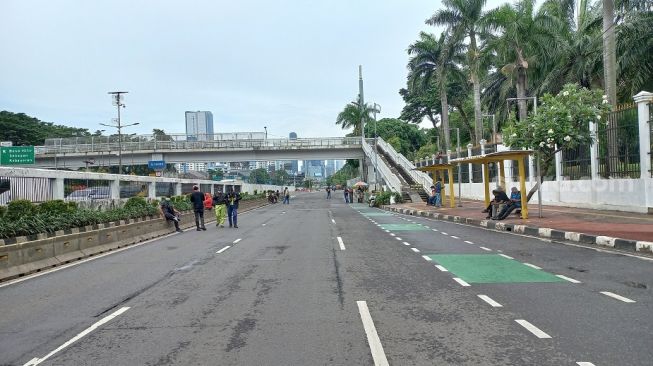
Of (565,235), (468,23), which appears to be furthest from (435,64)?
(565,235)

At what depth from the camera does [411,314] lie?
7188 millimetres

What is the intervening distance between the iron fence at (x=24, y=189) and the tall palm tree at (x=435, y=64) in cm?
3451

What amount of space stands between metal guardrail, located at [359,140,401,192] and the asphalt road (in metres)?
35.2

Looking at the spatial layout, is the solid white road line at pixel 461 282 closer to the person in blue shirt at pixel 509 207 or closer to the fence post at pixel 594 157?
the person in blue shirt at pixel 509 207

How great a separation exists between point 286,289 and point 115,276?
13.5 ft

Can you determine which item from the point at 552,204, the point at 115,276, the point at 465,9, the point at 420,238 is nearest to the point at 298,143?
the point at 465,9

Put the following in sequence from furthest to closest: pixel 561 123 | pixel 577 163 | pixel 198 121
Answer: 1. pixel 198 121
2. pixel 577 163
3. pixel 561 123

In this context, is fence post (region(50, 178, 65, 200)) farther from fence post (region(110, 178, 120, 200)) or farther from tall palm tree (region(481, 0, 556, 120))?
tall palm tree (region(481, 0, 556, 120))

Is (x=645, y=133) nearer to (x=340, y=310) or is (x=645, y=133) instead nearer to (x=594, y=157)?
(x=594, y=157)

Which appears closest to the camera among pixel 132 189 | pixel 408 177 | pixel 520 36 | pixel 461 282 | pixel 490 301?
pixel 490 301

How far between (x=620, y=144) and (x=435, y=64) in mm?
31177

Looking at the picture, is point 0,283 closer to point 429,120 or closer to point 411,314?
point 411,314

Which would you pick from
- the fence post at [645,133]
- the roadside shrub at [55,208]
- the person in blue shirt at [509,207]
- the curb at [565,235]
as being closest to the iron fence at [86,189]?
the roadside shrub at [55,208]

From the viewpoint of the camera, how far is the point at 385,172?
176ft
